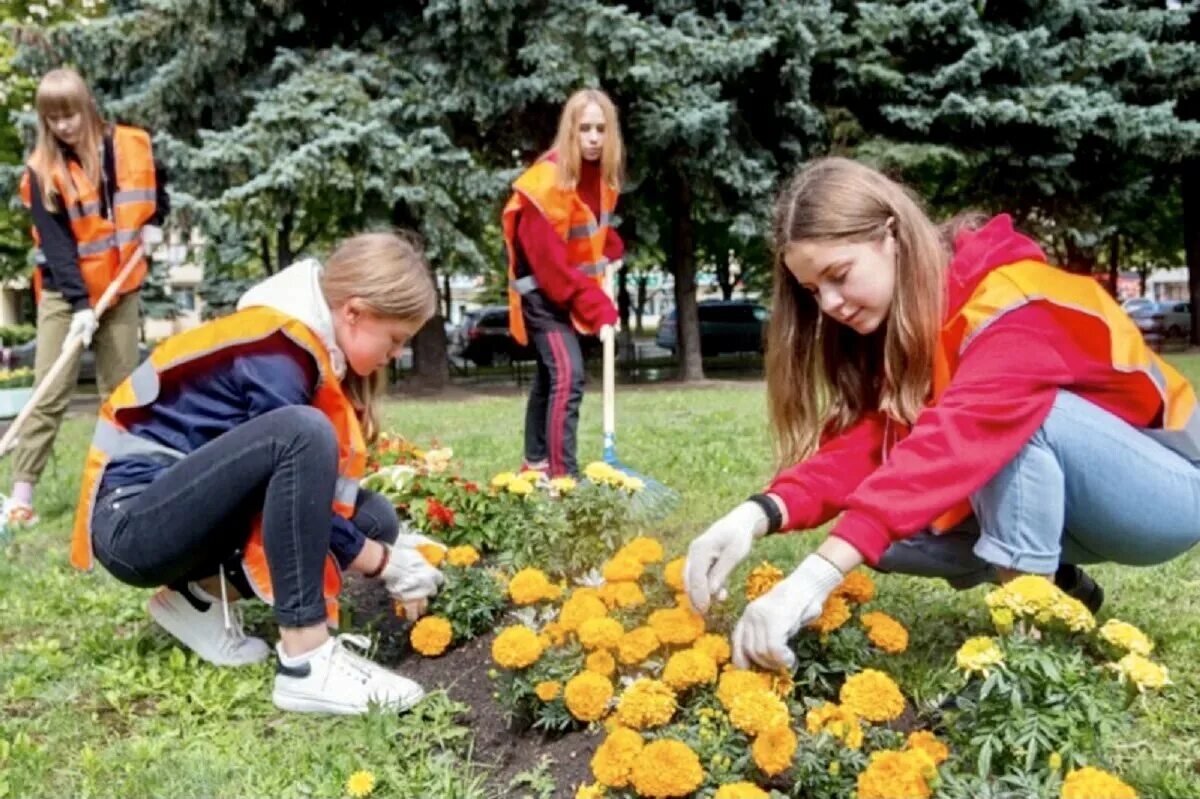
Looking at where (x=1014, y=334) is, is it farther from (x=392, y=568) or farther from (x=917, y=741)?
(x=392, y=568)

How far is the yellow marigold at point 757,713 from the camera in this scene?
5.86 feet

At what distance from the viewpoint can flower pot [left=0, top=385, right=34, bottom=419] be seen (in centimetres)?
526

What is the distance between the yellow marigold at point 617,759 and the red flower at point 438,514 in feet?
6.01

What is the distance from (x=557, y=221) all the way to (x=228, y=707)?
2.92 meters

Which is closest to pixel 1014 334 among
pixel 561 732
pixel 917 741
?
pixel 917 741

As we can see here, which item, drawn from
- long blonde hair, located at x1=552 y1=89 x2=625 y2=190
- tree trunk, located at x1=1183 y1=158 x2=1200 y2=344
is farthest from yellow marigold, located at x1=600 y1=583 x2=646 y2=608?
tree trunk, located at x1=1183 y1=158 x2=1200 y2=344

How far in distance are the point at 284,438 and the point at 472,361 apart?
71.7 feet

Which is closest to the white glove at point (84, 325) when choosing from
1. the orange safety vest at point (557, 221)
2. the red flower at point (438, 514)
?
the orange safety vest at point (557, 221)

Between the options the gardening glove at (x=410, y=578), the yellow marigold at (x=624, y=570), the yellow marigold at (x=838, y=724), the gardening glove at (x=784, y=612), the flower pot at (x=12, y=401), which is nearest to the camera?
the yellow marigold at (x=838, y=724)

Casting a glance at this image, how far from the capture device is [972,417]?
2059 millimetres

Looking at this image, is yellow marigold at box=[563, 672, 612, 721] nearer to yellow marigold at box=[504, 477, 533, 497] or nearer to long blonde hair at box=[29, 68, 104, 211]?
yellow marigold at box=[504, 477, 533, 497]

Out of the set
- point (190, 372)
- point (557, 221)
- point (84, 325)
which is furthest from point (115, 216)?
point (190, 372)

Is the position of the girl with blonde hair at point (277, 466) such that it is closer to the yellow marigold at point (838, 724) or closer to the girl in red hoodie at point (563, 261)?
the yellow marigold at point (838, 724)

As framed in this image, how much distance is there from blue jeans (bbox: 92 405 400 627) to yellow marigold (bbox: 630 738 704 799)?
1138 mm
